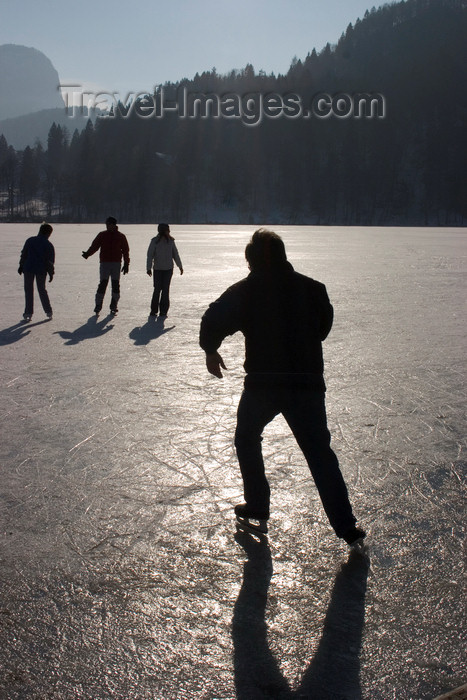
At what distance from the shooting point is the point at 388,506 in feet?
12.1

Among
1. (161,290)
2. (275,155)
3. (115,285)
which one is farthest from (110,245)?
(275,155)

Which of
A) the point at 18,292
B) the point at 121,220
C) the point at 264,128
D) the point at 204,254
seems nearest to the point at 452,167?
the point at 264,128

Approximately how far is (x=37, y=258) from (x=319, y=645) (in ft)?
28.7

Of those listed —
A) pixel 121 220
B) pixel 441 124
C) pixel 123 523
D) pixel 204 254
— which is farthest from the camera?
pixel 441 124

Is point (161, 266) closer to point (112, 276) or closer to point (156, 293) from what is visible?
point (156, 293)

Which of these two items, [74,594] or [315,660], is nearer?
[315,660]

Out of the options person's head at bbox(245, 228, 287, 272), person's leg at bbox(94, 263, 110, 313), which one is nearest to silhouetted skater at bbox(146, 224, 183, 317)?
person's leg at bbox(94, 263, 110, 313)

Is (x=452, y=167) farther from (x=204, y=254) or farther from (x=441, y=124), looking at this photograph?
(x=204, y=254)

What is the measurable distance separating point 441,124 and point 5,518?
460 ft

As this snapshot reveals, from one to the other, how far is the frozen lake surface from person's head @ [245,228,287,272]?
4.45 ft

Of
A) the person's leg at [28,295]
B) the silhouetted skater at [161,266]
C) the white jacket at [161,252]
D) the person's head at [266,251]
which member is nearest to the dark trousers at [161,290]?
the silhouetted skater at [161,266]

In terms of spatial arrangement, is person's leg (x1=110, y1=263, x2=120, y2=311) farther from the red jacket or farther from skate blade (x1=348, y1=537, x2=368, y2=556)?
skate blade (x1=348, y1=537, x2=368, y2=556)

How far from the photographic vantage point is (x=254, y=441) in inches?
132

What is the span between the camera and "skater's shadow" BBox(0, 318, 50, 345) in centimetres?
845
